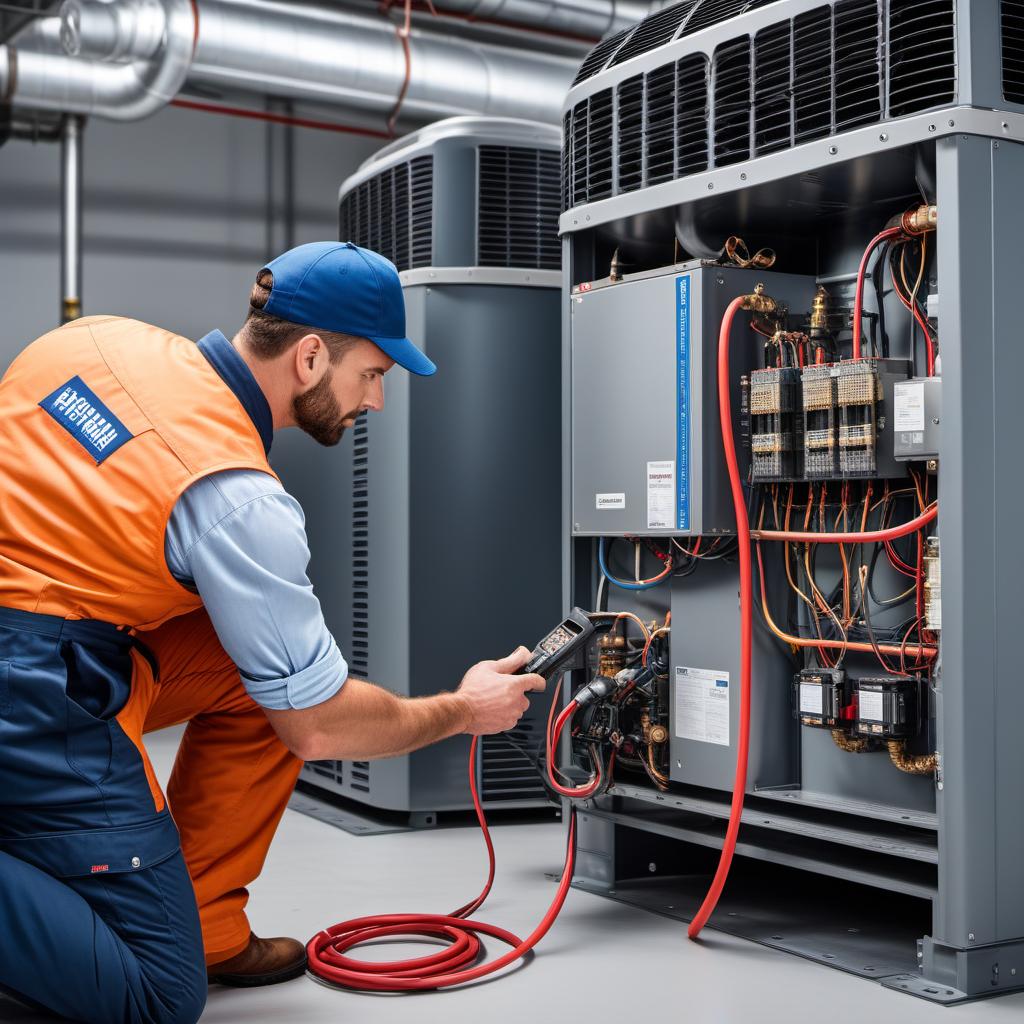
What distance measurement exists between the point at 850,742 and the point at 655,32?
5.11 feet

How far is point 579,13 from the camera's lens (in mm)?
5148

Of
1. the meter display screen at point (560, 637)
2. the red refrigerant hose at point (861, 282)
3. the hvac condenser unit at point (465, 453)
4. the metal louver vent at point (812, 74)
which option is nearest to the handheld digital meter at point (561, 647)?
the meter display screen at point (560, 637)

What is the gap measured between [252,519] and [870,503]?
129 cm

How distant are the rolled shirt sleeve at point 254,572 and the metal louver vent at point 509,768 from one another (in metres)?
1.88

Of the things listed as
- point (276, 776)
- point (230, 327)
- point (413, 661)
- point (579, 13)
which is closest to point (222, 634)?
point (276, 776)

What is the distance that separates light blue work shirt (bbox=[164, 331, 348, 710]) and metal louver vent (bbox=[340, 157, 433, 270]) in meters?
1.99

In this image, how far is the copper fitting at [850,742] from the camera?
8.01 feet

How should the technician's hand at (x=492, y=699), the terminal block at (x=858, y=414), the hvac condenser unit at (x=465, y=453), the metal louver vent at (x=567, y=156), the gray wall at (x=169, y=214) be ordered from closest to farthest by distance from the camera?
the technician's hand at (x=492, y=699) → the terminal block at (x=858, y=414) → the metal louver vent at (x=567, y=156) → the hvac condenser unit at (x=465, y=453) → the gray wall at (x=169, y=214)

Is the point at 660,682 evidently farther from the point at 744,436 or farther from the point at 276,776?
the point at 276,776

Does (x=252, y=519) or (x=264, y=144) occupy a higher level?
(x=264, y=144)

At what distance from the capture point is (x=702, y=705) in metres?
2.70

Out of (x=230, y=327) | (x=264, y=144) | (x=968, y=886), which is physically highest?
(x=264, y=144)

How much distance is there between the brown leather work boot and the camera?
2.24 metres

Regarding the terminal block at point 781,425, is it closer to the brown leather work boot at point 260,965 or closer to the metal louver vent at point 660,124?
the metal louver vent at point 660,124
